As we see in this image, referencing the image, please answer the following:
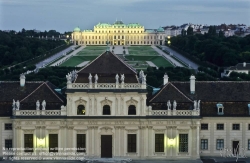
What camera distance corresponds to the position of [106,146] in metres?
37.0

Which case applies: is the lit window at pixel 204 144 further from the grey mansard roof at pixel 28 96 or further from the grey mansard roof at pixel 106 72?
the grey mansard roof at pixel 28 96

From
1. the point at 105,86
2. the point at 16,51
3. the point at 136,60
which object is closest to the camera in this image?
the point at 105,86

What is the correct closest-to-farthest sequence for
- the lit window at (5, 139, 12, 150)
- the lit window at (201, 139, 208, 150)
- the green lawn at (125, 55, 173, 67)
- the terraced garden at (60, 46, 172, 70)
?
the lit window at (5, 139, 12, 150)
the lit window at (201, 139, 208, 150)
the terraced garden at (60, 46, 172, 70)
the green lawn at (125, 55, 173, 67)

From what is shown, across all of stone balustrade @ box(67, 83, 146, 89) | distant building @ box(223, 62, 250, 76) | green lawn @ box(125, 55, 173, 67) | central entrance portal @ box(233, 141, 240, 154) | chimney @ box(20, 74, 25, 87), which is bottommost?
central entrance portal @ box(233, 141, 240, 154)

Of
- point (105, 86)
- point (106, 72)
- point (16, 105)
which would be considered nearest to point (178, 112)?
point (105, 86)

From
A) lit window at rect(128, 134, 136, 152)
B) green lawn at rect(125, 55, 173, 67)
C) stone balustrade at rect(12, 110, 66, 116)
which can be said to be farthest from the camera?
green lawn at rect(125, 55, 173, 67)

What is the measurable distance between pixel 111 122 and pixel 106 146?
5.58 ft

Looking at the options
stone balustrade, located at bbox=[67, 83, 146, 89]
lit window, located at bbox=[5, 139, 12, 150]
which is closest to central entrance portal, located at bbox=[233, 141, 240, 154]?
stone balustrade, located at bbox=[67, 83, 146, 89]

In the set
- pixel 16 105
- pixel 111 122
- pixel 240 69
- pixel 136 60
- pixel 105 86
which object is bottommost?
pixel 111 122

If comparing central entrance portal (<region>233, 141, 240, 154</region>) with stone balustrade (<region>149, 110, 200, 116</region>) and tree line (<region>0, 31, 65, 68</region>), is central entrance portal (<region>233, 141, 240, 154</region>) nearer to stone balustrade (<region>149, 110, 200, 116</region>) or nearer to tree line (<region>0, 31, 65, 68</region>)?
stone balustrade (<region>149, 110, 200, 116</region>)

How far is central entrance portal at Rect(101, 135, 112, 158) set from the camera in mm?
36906

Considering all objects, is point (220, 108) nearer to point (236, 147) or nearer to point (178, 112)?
point (236, 147)

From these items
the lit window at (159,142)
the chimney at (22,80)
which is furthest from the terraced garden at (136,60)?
the lit window at (159,142)

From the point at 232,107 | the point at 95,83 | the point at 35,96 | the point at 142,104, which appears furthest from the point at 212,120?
the point at 35,96
